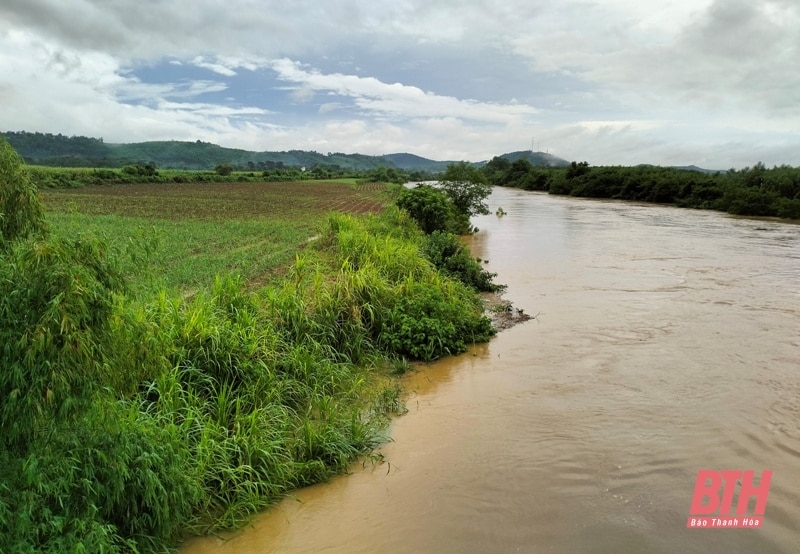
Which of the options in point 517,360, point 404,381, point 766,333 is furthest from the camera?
point 766,333

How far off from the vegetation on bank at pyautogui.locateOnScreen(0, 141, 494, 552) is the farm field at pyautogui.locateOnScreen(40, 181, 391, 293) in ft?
1.09

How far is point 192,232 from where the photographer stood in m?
17.5

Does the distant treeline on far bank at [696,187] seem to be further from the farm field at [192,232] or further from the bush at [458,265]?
the bush at [458,265]

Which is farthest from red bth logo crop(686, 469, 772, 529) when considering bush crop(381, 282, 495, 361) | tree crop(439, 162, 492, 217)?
tree crop(439, 162, 492, 217)

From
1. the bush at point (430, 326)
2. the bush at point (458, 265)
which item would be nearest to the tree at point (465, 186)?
the bush at point (458, 265)

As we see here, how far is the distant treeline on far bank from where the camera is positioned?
32094 mm

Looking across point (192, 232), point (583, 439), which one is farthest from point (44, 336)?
point (192, 232)

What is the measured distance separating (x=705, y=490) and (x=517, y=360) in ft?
11.7

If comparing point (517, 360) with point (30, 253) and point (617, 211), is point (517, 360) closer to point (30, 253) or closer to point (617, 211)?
point (30, 253)

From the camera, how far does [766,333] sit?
9656 mm

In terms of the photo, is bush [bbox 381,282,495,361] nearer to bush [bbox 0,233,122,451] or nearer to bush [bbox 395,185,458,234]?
bush [bbox 0,233,122,451]

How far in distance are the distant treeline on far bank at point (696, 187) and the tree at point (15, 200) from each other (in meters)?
35.8

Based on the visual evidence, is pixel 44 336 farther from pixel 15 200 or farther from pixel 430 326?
pixel 430 326

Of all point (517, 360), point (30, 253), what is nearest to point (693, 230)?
point (517, 360)
